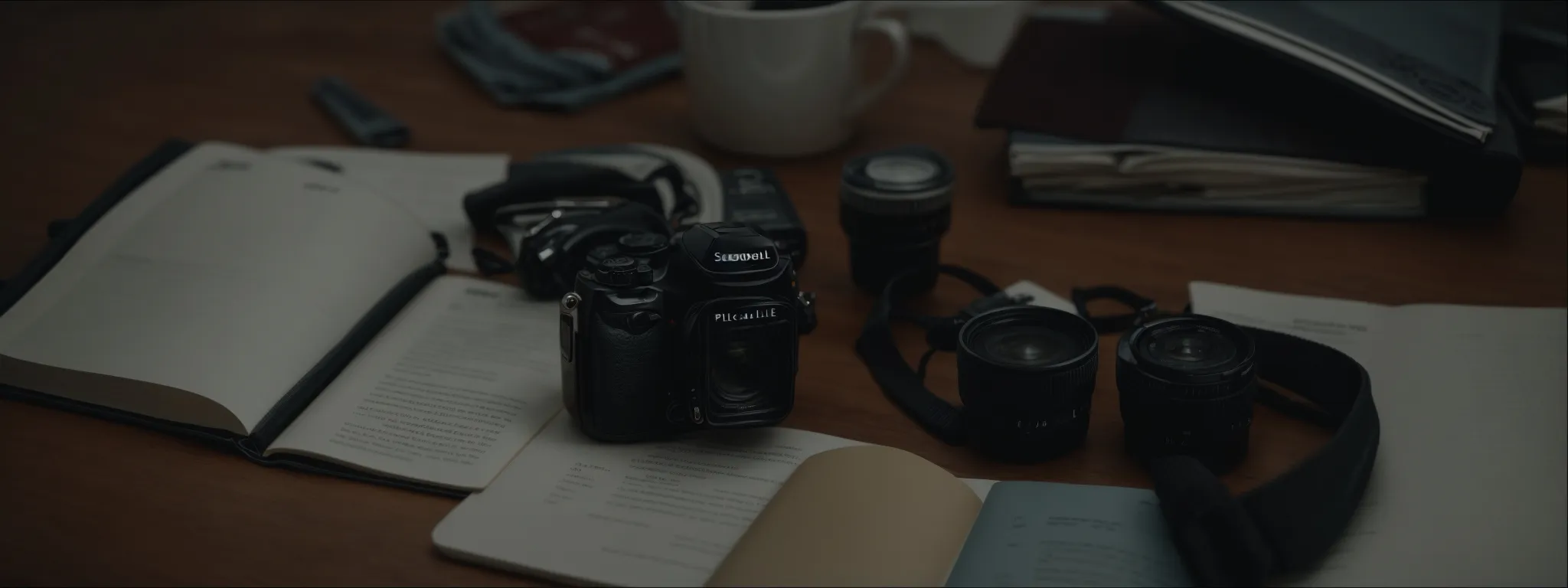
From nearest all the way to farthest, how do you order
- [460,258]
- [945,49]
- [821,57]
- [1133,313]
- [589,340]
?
[589,340], [1133,313], [460,258], [821,57], [945,49]

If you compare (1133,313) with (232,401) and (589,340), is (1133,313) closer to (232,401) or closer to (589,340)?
(589,340)

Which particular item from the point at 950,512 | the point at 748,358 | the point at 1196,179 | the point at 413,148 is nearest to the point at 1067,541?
the point at 950,512

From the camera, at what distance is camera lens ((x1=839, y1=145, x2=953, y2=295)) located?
885 mm

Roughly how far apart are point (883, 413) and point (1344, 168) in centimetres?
44

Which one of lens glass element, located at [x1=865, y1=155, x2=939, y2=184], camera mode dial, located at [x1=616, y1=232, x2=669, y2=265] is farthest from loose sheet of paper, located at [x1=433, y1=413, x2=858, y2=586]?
lens glass element, located at [x1=865, y1=155, x2=939, y2=184]

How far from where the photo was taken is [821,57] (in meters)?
1.10

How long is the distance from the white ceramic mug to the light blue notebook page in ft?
1.61

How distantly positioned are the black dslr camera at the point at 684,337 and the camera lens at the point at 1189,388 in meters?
0.19

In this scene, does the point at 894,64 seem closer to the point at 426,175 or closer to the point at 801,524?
the point at 426,175

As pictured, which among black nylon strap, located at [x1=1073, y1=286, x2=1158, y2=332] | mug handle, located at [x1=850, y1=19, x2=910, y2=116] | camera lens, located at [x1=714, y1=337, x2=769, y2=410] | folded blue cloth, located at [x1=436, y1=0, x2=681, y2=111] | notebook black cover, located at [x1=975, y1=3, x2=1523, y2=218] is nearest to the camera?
camera lens, located at [x1=714, y1=337, x2=769, y2=410]

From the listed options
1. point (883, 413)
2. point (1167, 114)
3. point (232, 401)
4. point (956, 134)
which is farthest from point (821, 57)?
point (232, 401)

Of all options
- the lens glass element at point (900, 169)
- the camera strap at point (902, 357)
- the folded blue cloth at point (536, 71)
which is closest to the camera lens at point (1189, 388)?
the camera strap at point (902, 357)

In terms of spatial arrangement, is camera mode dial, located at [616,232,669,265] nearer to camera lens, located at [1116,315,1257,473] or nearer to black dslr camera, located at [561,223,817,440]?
black dslr camera, located at [561,223,817,440]

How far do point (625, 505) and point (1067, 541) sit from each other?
0.76ft
